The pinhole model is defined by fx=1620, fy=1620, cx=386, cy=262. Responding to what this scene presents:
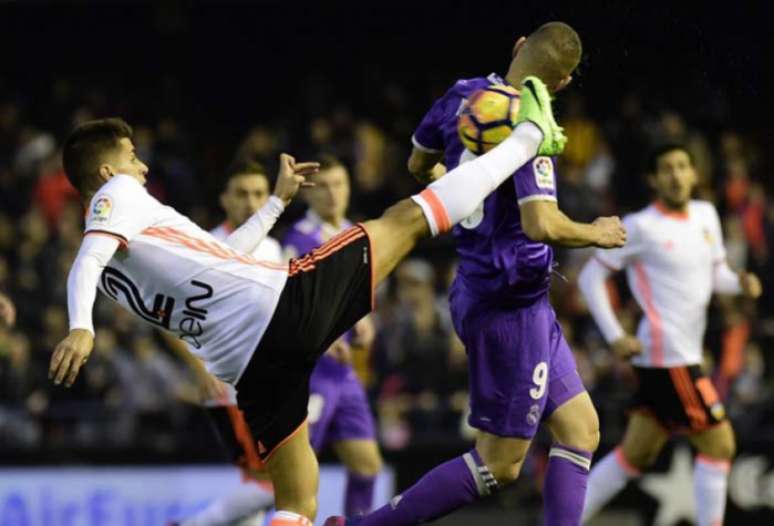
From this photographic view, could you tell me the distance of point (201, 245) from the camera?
661 centimetres

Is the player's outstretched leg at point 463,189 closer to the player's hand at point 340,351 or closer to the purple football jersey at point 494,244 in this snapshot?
the purple football jersey at point 494,244

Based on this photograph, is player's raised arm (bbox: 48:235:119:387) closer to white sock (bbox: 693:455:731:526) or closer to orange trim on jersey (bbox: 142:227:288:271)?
orange trim on jersey (bbox: 142:227:288:271)

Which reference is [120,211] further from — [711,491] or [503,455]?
[711,491]

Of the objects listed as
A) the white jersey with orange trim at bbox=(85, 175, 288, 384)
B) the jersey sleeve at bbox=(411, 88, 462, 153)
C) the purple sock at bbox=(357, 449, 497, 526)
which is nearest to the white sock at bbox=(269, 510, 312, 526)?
the purple sock at bbox=(357, 449, 497, 526)

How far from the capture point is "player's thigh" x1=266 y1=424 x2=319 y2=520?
6.68 m

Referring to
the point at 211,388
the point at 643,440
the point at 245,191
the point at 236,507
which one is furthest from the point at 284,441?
the point at 643,440

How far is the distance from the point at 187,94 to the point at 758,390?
9.29 m

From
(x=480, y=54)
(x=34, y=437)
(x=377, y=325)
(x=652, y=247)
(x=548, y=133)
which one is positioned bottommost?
(x=34, y=437)

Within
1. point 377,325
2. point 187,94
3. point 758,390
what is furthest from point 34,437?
point 187,94

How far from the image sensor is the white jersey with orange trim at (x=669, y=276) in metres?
9.48

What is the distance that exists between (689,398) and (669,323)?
18.2 inches

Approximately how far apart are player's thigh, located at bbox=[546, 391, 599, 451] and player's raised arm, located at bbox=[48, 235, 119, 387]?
216 centimetres

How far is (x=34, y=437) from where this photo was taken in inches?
541

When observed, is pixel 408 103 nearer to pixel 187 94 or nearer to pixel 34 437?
pixel 187 94
